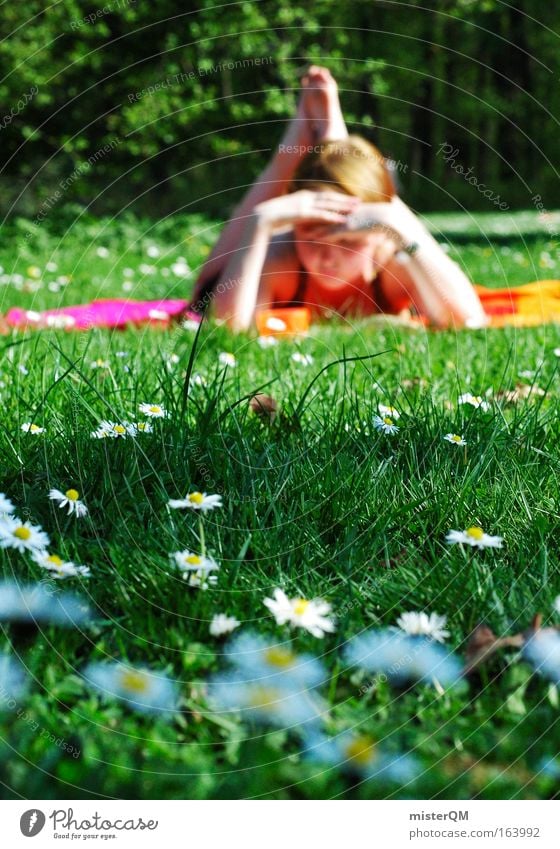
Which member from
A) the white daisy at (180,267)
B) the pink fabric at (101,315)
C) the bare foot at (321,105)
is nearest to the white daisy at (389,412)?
the pink fabric at (101,315)

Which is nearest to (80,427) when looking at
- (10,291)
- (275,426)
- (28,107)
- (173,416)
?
(173,416)

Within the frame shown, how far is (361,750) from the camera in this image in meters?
1.03

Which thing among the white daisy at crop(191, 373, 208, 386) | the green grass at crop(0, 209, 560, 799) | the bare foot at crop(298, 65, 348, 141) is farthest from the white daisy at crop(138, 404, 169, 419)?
the bare foot at crop(298, 65, 348, 141)

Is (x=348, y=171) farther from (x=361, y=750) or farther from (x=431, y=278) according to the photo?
(x=361, y=750)

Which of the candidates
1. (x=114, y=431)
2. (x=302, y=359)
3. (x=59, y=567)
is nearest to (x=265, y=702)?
(x=59, y=567)

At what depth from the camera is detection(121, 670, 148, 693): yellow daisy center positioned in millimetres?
1139

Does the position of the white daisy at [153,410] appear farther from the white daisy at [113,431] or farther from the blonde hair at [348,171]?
the blonde hair at [348,171]

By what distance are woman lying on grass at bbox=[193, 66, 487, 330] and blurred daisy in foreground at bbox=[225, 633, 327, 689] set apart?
84.8 inches

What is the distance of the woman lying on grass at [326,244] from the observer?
3.43 m

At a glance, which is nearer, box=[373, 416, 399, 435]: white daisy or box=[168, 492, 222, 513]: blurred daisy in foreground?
box=[168, 492, 222, 513]: blurred daisy in foreground
